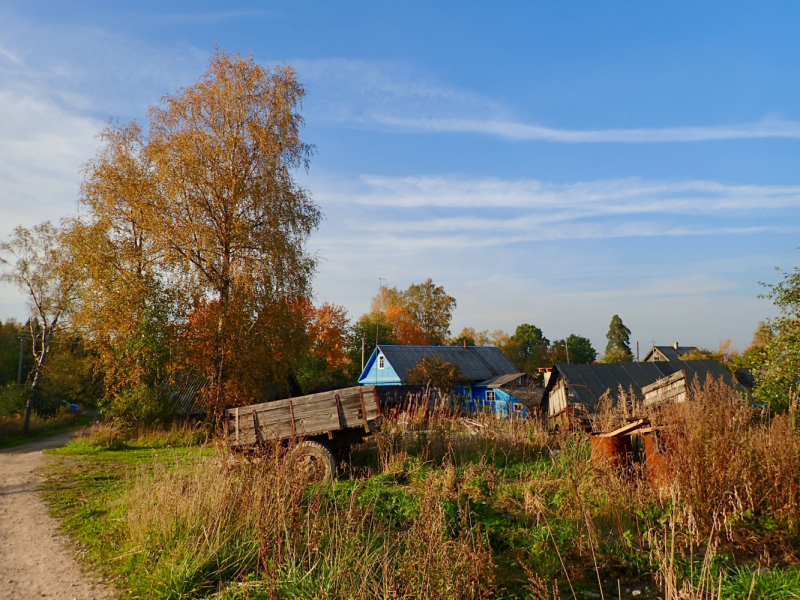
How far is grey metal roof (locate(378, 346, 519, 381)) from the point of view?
1597 inches

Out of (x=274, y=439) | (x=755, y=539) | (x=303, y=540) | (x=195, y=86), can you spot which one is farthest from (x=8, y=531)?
(x=195, y=86)

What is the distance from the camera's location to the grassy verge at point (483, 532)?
4.24 metres

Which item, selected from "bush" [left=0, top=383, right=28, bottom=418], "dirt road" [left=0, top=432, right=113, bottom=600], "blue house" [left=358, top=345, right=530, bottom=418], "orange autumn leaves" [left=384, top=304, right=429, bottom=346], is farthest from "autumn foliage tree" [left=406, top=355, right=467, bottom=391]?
"orange autumn leaves" [left=384, top=304, right=429, bottom=346]

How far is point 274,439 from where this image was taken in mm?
9195

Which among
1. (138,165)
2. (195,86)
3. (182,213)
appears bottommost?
(182,213)

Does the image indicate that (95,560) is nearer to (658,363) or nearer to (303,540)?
(303,540)

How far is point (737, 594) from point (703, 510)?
1428 mm

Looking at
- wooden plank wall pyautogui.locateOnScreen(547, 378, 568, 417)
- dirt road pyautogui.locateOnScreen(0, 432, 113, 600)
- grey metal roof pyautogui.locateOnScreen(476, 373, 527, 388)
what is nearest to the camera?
dirt road pyautogui.locateOnScreen(0, 432, 113, 600)

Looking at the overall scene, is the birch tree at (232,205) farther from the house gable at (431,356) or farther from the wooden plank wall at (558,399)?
the house gable at (431,356)

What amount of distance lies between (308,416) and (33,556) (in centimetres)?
430

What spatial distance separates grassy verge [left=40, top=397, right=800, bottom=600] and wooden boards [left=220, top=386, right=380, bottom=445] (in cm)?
156

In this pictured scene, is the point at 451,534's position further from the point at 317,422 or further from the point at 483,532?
the point at 317,422

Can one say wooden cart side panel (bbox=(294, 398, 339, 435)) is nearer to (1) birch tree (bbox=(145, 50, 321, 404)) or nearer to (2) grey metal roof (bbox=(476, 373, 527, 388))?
(1) birch tree (bbox=(145, 50, 321, 404))

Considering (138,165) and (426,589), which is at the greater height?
(138,165)
